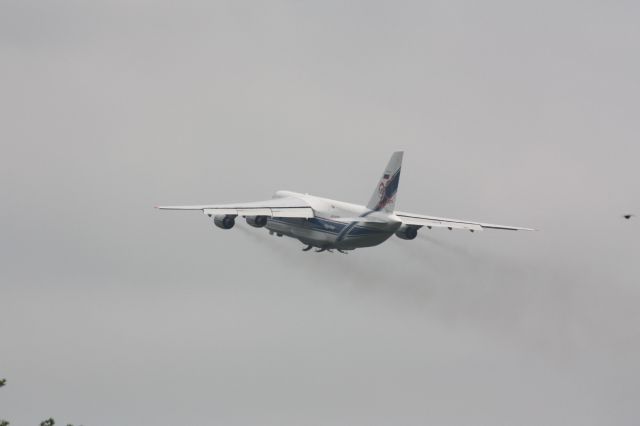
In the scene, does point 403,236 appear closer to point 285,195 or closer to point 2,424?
point 285,195

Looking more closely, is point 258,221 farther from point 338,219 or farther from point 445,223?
point 445,223

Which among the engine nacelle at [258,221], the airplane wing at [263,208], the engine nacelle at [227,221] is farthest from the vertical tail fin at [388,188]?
the engine nacelle at [227,221]

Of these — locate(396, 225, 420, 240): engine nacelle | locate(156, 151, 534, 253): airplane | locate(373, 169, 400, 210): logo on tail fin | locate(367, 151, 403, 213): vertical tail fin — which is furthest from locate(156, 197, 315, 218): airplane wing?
locate(396, 225, 420, 240): engine nacelle

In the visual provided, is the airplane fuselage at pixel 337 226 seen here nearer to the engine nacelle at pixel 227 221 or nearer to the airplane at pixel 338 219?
the airplane at pixel 338 219

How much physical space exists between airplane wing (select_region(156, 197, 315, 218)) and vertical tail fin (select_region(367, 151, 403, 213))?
15.4ft

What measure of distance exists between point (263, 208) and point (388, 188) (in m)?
8.33

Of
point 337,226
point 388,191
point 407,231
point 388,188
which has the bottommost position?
point 337,226

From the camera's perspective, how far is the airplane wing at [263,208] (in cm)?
8800

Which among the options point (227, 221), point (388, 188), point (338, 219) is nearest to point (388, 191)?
point (388, 188)

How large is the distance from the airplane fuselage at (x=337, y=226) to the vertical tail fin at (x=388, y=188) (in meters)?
0.53

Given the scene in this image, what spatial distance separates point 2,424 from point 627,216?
98.4ft

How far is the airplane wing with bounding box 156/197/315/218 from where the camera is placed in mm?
88000

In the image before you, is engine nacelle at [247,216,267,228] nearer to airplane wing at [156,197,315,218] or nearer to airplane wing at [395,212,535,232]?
airplane wing at [156,197,315,218]

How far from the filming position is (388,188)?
3438 inches
